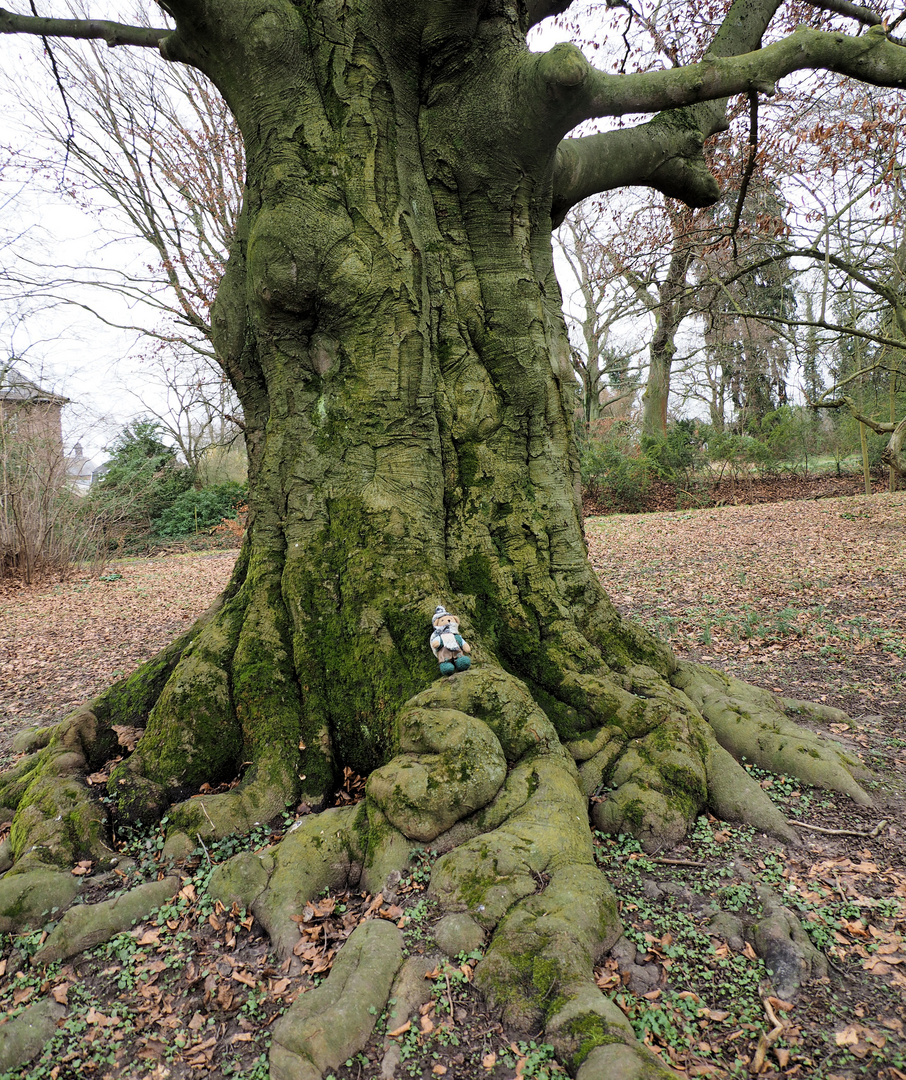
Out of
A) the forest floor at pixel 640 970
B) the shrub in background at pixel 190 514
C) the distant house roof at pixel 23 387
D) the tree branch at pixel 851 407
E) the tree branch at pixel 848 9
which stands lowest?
the forest floor at pixel 640 970

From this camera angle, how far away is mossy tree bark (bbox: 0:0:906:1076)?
3.05 m

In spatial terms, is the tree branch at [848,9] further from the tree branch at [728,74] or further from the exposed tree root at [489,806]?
the exposed tree root at [489,806]

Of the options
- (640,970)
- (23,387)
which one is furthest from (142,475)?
(640,970)

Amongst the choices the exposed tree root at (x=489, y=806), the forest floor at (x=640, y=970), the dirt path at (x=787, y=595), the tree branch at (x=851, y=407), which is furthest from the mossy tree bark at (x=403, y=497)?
the tree branch at (x=851, y=407)

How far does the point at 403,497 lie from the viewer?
3541 mm

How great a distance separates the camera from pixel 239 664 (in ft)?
11.5

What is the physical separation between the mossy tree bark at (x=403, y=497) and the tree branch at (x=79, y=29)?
3cm

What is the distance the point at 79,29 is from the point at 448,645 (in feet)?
16.0

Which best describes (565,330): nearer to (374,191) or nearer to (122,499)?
(374,191)

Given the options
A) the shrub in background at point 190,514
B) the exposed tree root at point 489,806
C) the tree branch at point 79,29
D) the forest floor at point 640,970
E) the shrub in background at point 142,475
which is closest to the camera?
the forest floor at point 640,970

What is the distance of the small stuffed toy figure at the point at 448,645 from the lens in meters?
3.12

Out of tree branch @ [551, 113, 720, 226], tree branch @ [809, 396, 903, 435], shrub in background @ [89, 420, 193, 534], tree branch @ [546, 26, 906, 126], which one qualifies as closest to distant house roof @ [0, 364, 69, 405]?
shrub in background @ [89, 420, 193, 534]

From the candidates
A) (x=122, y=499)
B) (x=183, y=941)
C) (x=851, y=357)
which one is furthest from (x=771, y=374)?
(x=183, y=941)

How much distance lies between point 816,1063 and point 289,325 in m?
3.94
